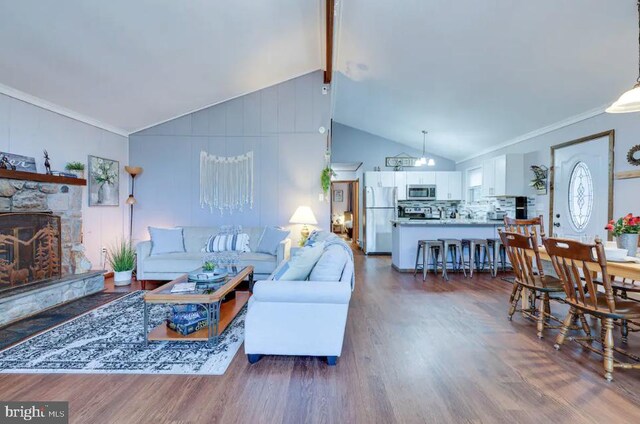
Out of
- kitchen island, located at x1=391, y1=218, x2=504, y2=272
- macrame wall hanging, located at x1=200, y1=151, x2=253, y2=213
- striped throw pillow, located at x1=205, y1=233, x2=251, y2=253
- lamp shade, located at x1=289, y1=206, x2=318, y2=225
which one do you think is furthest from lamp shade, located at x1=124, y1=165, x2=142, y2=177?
kitchen island, located at x1=391, y1=218, x2=504, y2=272

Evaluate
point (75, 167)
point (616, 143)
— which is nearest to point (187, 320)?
point (75, 167)

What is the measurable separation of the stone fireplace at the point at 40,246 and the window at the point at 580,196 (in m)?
6.52

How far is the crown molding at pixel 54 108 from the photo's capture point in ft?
11.3

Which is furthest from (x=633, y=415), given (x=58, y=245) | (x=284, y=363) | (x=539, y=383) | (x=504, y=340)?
(x=58, y=245)

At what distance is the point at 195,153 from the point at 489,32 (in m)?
4.65

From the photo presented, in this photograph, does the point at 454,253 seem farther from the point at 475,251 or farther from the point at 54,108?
the point at 54,108

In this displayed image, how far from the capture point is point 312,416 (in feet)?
5.81

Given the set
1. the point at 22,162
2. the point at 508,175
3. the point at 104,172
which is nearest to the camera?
the point at 22,162

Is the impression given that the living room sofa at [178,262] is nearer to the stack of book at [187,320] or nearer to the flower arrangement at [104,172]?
the flower arrangement at [104,172]

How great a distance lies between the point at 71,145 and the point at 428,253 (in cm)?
568

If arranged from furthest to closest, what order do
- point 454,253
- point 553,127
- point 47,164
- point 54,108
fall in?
point 454,253 < point 553,127 < point 54,108 < point 47,164

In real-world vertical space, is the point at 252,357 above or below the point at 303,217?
below

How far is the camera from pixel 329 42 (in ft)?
14.2

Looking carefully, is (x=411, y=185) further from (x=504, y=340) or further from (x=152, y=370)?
(x=152, y=370)
